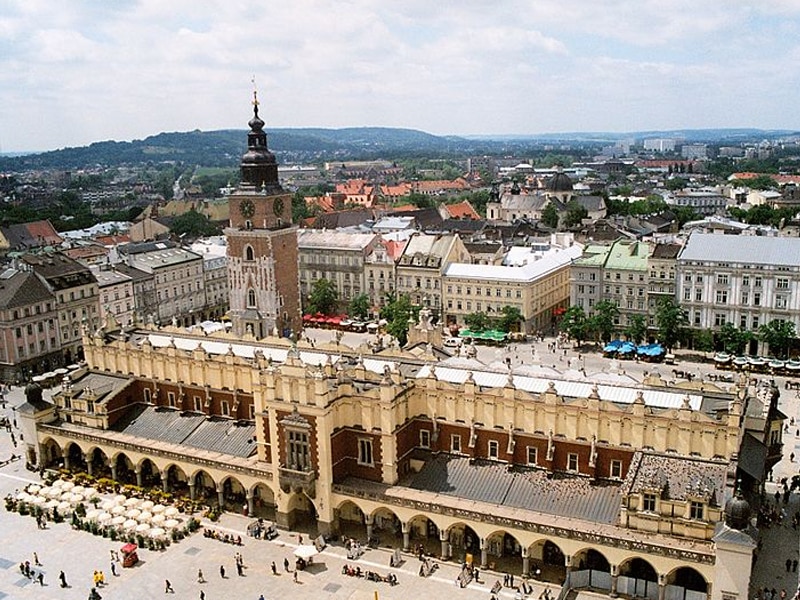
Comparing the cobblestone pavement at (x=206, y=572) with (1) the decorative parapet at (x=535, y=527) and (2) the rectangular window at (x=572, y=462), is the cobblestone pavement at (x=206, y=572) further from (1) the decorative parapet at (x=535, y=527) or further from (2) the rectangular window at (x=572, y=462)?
(2) the rectangular window at (x=572, y=462)

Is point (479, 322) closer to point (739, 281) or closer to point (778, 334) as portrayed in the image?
point (739, 281)

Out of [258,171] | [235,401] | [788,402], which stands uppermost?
[258,171]

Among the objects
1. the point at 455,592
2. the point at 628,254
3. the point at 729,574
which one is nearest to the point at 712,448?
the point at 729,574

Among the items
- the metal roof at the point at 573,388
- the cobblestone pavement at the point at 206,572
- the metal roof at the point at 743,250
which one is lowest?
the cobblestone pavement at the point at 206,572

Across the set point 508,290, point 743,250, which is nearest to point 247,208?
point 508,290

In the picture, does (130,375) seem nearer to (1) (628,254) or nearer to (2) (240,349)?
(2) (240,349)

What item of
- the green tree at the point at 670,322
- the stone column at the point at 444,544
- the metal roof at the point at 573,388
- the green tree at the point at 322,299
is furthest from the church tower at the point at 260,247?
the green tree at the point at 670,322
